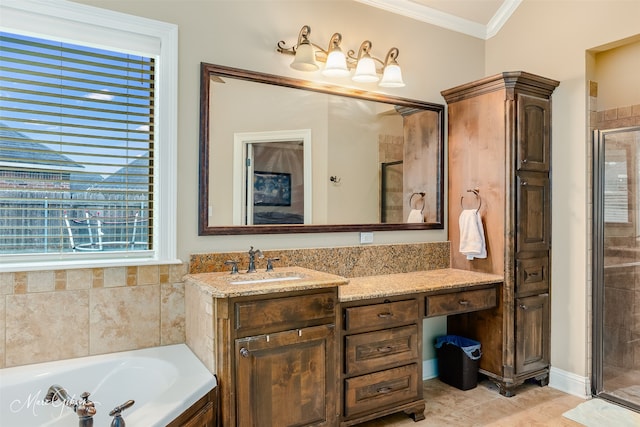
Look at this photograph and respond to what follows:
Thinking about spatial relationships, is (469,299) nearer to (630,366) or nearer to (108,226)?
(630,366)

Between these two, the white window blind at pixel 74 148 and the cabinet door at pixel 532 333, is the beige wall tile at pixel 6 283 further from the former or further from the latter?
Result: the cabinet door at pixel 532 333

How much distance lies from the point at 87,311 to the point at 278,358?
3.32 feet

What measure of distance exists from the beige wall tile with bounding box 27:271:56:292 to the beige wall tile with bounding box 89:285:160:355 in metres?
0.18

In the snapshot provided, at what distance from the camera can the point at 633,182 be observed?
2832 millimetres

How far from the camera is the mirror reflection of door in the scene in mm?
2625

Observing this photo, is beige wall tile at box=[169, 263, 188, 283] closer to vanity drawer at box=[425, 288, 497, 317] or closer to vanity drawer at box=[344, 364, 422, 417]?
vanity drawer at box=[344, 364, 422, 417]

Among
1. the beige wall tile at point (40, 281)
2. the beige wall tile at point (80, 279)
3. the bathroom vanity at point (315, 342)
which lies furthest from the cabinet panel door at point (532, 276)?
the beige wall tile at point (40, 281)

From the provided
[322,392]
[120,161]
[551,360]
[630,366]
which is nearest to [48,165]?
[120,161]

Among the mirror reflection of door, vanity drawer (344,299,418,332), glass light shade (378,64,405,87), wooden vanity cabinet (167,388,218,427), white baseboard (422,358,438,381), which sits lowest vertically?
white baseboard (422,358,438,381)

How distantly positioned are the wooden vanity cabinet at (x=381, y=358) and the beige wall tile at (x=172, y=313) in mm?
904

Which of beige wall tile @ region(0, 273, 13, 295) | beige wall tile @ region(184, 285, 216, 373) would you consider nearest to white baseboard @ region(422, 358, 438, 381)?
beige wall tile @ region(184, 285, 216, 373)

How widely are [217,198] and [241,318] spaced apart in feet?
2.75

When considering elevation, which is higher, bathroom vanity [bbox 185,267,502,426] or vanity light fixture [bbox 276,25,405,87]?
vanity light fixture [bbox 276,25,405,87]

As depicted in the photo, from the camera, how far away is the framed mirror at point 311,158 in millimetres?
2564
